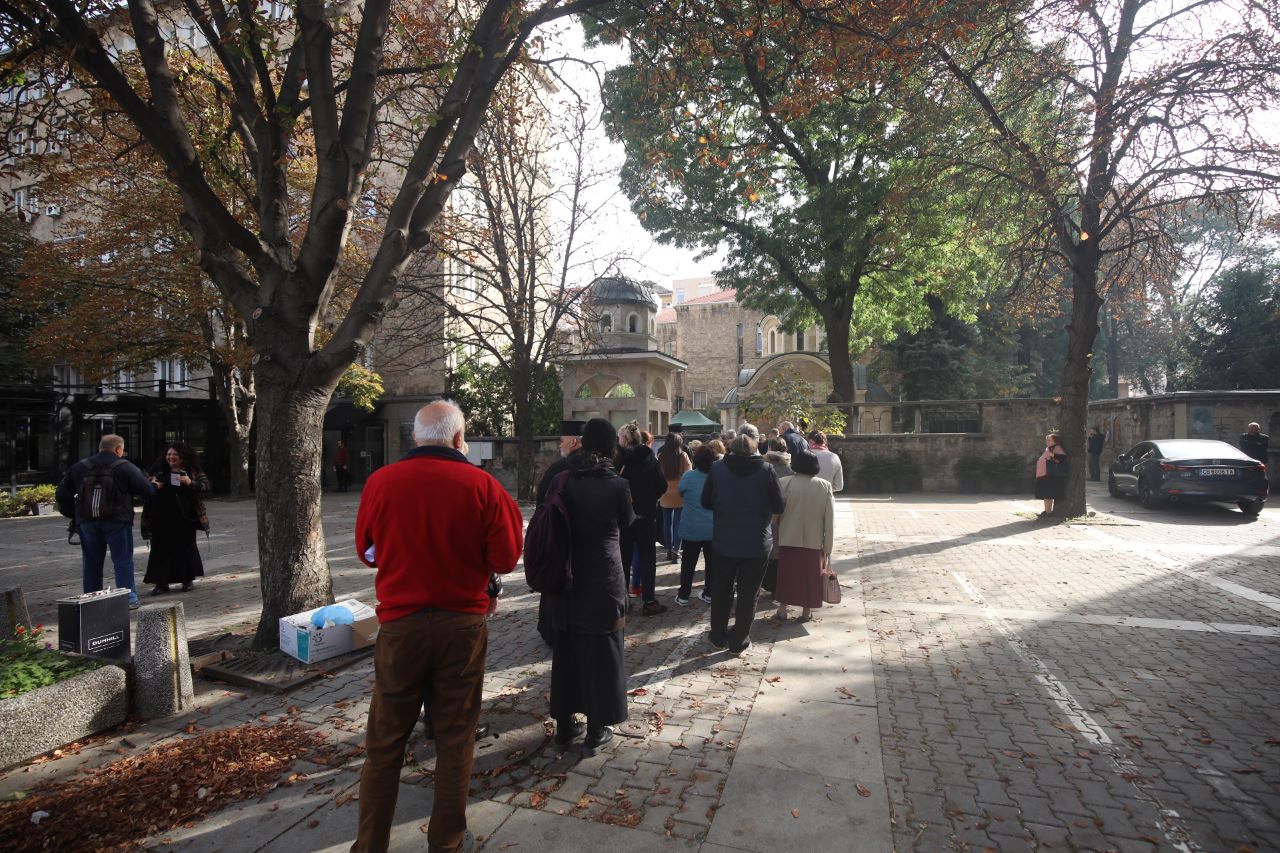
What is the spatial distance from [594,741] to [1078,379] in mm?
13515

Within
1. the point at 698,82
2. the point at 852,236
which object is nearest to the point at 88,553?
the point at 698,82

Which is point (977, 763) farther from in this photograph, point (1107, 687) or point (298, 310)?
point (298, 310)

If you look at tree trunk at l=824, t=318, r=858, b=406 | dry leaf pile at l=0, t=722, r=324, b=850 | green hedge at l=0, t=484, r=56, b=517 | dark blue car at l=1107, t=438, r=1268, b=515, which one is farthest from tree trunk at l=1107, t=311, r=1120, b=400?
green hedge at l=0, t=484, r=56, b=517

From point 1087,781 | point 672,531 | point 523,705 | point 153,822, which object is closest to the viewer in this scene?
point 153,822

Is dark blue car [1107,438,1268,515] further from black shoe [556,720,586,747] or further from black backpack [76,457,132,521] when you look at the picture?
black backpack [76,457,132,521]

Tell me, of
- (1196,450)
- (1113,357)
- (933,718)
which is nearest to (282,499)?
(933,718)

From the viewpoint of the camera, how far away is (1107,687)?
5.11 metres

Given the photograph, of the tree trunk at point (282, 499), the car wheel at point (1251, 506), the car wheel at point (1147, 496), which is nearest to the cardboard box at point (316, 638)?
the tree trunk at point (282, 499)

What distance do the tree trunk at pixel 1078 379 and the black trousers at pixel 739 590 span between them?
34.3ft

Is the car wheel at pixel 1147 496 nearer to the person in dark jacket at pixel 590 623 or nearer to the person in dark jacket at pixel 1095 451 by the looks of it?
the person in dark jacket at pixel 1095 451

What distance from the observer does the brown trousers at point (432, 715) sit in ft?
9.73

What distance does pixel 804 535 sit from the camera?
22.1 ft

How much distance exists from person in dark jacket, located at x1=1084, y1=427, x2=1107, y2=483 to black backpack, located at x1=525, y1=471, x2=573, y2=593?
811 inches

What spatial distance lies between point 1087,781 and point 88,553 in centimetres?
926
